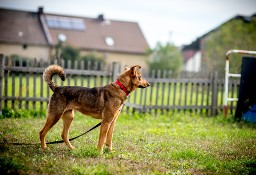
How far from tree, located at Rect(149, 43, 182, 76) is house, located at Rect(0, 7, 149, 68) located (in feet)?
26.4

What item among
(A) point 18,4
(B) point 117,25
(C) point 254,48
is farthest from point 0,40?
(C) point 254,48

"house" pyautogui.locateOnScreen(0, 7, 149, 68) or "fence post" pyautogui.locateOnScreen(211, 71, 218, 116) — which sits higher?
"house" pyautogui.locateOnScreen(0, 7, 149, 68)

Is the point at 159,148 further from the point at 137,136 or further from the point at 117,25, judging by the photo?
the point at 117,25

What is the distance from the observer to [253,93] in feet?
35.3

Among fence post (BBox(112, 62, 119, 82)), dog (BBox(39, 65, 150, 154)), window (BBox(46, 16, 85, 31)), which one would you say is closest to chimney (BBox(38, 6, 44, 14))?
window (BBox(46, 16, 85, 31))

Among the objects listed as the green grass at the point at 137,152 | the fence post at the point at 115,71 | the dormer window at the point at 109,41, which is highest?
the dormer window at the point at 109,41

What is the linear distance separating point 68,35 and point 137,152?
3985 centimetres

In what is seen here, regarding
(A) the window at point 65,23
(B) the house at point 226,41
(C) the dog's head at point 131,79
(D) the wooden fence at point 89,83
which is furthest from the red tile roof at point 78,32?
(C) the dog's head at point 131,79

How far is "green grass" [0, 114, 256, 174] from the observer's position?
4891 millimetres

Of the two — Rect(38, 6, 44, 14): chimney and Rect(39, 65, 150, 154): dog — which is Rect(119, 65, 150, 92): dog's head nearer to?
Rect(39, 65, 150, 154): dog

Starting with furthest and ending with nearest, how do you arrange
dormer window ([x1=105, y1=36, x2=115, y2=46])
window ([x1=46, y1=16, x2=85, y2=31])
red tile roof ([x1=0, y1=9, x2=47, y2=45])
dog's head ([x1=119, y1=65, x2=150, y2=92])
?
dormer window ([x1=105, y1=36, x2=115, y2=46]) → window ([x1=46, y1=16, x2=85, y2=31]) → red tile roof ([x1=0, y1=9, x2=47, y2=45]) → dog's head ([x1=119, y1=65, x2=150, y2=92])

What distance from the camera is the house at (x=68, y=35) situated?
4184 centimetres

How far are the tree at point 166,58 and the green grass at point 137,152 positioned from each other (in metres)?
25.1

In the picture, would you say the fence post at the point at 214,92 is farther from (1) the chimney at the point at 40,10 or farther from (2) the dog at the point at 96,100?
(1) the chimney at the point at 40,10
